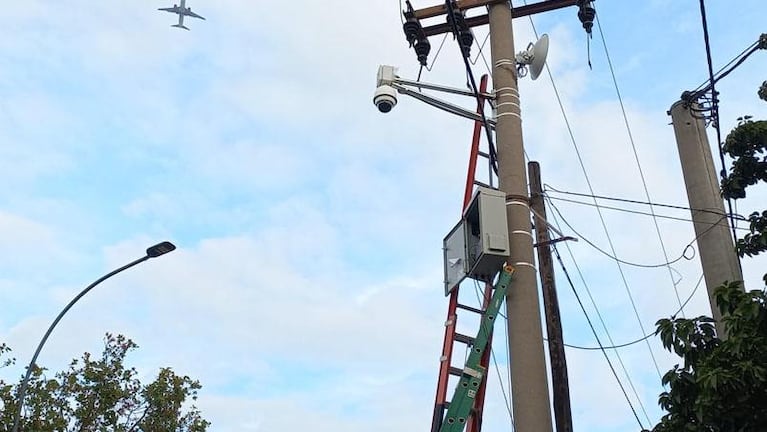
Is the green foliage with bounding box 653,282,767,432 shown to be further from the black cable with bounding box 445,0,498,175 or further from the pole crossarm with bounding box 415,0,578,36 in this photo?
the pole crossarm with bounding box 415,0,578,36

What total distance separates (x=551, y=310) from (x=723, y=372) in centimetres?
600

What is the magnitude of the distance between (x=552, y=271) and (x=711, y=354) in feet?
19.6

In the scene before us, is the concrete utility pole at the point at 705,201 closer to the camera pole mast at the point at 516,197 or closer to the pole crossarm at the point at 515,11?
the camera pole mast at the point at 516,197

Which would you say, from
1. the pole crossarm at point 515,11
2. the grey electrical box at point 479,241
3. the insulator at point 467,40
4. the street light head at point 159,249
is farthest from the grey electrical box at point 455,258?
the street light head at point 159,249

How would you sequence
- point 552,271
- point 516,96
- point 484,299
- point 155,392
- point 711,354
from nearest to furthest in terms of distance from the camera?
point 711,354
point 484,299
point 516,96
point 552,271
point 155,392

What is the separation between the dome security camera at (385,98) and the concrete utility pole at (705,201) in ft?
13.5

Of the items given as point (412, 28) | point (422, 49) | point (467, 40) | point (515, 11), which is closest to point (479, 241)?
point (467, 40)

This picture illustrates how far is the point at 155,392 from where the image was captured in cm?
1931

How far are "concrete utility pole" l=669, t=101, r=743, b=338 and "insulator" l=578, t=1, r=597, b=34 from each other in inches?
81.0

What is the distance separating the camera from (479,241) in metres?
10.2

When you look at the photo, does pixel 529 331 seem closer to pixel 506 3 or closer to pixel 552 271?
pixel 552 271

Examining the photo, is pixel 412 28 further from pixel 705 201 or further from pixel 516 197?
pixel 705 201

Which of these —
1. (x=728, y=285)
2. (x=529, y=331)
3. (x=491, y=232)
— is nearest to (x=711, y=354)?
(x=728, y=285)

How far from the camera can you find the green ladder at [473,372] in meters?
9.44
